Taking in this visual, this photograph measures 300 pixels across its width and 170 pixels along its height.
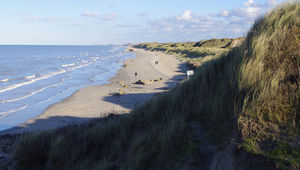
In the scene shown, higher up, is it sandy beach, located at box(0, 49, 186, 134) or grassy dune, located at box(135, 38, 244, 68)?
grassy dune, located at box(135, 38, 244, 68)

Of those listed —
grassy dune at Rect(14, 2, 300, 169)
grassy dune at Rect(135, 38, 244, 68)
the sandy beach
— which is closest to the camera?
grassy dune at Rect(14, 2, 300, 169)

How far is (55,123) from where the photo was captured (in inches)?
416

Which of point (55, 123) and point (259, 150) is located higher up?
point (259, 150)

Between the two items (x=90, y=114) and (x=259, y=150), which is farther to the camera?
(x=90, y=114)

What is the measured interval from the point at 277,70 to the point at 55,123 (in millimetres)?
8875

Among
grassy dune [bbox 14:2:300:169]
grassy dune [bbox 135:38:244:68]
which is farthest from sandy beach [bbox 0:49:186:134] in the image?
grassy dune [bbox 135:38:244:68]

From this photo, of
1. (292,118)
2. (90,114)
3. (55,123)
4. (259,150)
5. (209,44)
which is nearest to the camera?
(259,150)

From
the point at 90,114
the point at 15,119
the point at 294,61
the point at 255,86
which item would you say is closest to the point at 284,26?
the point at 294,61

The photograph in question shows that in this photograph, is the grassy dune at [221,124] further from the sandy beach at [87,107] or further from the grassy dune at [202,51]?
the grassy dune at [202,51]

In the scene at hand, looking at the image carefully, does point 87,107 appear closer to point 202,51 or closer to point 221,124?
point 221,124

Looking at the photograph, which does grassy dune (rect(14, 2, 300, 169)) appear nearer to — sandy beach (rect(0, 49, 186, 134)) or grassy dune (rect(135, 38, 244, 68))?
sandy beach (rect(0, 49, 186, 134))

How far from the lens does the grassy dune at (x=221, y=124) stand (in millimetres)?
3363

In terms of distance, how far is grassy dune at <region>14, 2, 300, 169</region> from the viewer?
3.36 meters

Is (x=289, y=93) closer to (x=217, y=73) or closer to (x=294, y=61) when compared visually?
(x=294, y=61)
